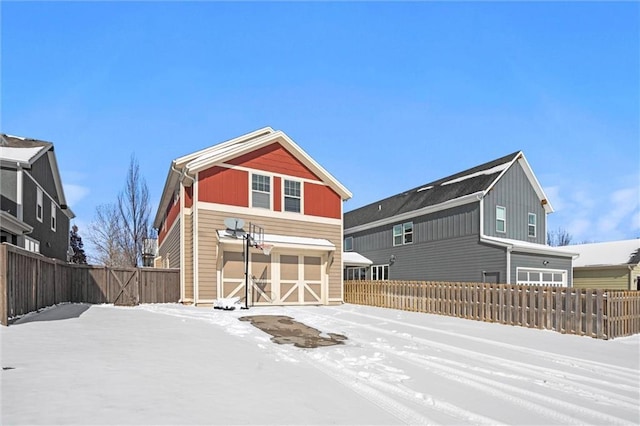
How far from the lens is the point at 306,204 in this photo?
1870 cm

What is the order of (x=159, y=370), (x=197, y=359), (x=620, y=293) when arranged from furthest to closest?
(x=620, y=293)
(x=197, y=359)
(x=159, y=370)

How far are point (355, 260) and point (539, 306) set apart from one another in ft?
51.0

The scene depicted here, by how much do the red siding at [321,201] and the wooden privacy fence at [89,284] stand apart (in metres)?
6.56

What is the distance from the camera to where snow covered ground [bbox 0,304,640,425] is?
13.7 ft

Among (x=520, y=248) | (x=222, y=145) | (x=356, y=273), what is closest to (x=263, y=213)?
(x=222, y=145)

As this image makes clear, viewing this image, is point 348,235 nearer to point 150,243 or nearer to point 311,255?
point 311,255

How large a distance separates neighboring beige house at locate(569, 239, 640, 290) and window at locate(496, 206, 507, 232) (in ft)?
36.2

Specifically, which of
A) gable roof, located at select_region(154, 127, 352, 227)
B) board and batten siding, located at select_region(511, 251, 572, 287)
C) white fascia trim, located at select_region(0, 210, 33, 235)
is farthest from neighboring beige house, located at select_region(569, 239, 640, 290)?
white fascia trim, located at select_region(0, 210, 33, 235)

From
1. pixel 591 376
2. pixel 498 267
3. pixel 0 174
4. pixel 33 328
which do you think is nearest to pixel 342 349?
pixel 591 376

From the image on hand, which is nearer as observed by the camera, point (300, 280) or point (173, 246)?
point (300, 280)

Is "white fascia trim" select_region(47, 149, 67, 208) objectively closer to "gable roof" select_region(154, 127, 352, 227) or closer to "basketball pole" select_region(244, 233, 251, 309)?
"gable roof" select_region(154, 127, 352, 227)

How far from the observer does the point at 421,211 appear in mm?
23859

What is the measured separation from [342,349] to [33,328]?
600cm

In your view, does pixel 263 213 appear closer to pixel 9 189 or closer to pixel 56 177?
pixel 9 189
